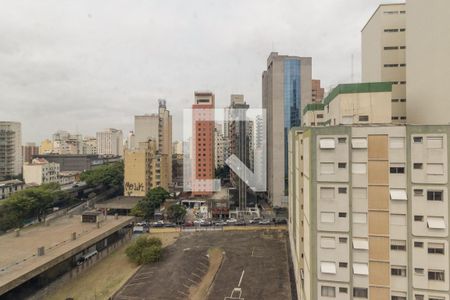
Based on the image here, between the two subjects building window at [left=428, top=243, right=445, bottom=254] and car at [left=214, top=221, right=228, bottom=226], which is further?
car at [left=214, top=221, right=228, bottom=226]

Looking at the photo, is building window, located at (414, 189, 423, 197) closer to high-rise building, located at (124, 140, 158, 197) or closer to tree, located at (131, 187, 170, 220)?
tree, located at (131, 187, 170, 220)

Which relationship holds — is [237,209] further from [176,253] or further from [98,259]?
[98,259]

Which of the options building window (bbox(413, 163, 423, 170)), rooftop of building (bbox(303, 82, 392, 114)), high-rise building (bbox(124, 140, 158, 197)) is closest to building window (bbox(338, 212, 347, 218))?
building window (bbox(413, 163, 423, 170))

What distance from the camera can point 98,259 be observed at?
25.0 metres

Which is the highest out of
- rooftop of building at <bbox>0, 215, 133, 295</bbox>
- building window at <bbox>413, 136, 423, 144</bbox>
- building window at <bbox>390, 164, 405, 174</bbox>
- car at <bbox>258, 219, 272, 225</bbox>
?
building window at <bbox>413, 136, 423, 144</bbox>

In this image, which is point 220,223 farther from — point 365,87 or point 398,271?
point 365,87

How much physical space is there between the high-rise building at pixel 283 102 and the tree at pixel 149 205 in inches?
693

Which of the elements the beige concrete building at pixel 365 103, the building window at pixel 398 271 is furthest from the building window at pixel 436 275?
the beige concrete building at pixel 365 103

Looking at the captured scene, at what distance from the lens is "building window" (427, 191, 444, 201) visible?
1072cm

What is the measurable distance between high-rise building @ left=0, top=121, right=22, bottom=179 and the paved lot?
53.3 m

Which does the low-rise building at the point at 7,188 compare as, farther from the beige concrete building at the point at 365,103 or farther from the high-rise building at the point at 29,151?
the beige concrete building at the point at 365,103

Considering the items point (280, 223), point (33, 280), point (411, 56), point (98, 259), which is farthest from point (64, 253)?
point (411, 56)

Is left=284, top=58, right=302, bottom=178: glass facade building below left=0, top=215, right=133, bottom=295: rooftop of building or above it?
above

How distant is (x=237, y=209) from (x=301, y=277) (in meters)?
26.3
